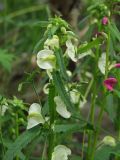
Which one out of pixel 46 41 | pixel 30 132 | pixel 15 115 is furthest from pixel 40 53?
pixel 15 115

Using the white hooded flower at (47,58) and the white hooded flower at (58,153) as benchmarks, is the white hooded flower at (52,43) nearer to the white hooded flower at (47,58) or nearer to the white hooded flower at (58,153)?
the white hooded flower at (47,58)

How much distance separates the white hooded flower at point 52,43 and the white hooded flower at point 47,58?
14 millimetres

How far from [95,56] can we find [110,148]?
0.28 metres

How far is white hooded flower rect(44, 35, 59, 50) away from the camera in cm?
139

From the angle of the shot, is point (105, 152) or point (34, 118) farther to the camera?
point (105, 152)

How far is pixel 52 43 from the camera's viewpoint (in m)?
1.39

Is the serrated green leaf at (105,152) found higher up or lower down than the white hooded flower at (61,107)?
lower down

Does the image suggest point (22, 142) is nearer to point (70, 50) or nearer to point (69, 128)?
point (69, 128)

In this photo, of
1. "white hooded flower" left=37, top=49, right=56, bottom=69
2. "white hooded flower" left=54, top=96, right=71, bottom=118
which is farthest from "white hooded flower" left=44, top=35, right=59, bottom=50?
"white hooded flower" left=54, top=96, right=71, bottom=118

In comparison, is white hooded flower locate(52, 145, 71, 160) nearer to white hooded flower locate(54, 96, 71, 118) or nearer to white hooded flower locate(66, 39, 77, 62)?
white hooded flower locate(54, 96, 71, 118)

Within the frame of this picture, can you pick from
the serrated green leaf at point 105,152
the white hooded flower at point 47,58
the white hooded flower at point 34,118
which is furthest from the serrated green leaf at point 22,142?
the serrated green leaf at point 105,152

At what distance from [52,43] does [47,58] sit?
0.04 m

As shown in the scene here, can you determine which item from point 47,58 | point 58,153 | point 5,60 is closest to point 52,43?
point 47,58

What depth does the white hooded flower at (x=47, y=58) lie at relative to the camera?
141 centimetres
